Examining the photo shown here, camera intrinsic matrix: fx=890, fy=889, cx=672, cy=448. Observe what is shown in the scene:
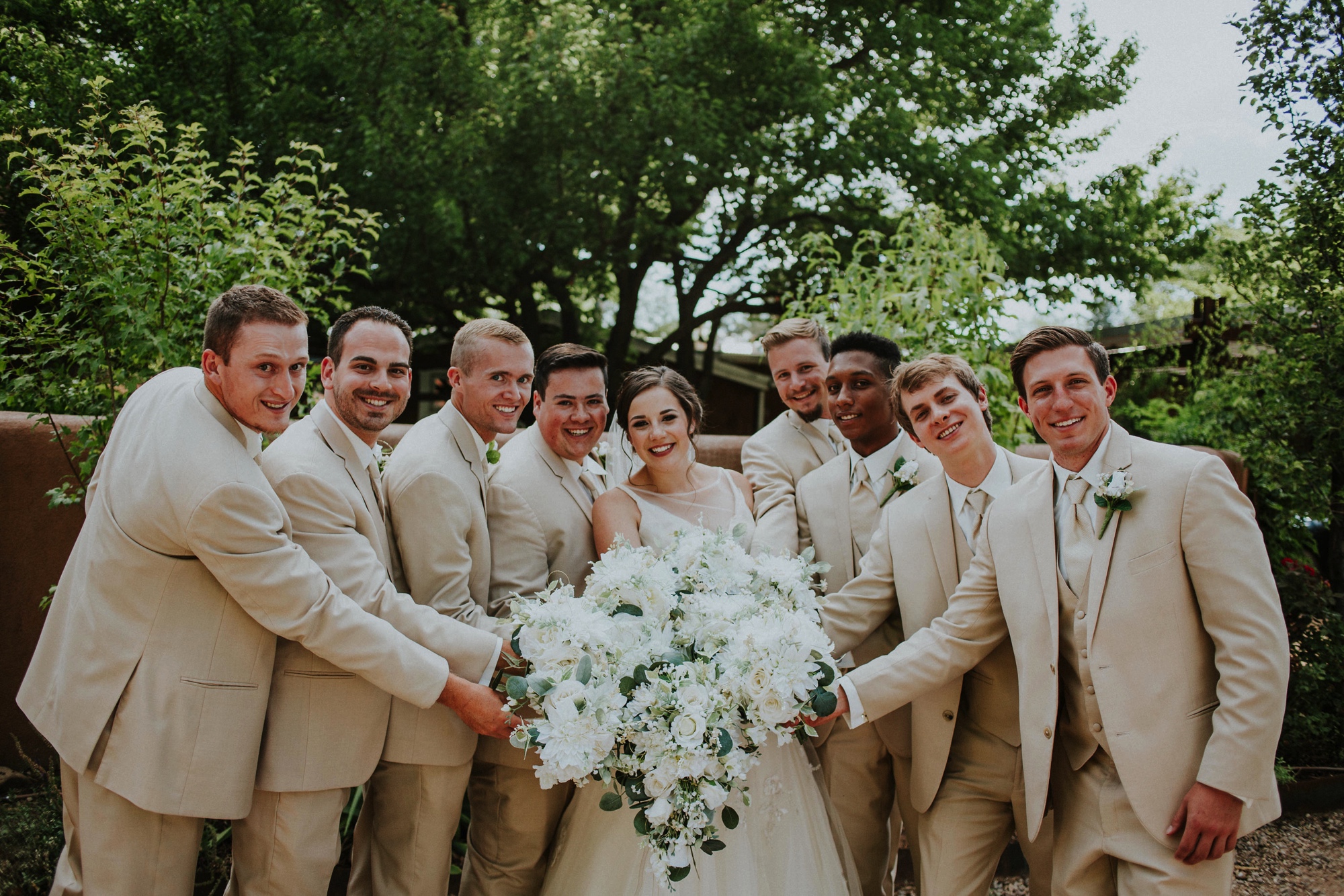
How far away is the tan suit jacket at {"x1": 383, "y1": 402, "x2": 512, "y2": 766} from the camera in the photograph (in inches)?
133

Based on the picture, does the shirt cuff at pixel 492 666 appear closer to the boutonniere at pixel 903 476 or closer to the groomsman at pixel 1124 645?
the groomsman at pixel 1124 645

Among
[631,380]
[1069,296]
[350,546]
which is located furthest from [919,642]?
[1069,296]

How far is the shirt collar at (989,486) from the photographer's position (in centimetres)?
367

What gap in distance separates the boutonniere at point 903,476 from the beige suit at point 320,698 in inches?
72.2

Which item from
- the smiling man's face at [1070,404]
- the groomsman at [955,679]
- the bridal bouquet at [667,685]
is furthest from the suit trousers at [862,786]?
the smiling man's face at [1070,404]

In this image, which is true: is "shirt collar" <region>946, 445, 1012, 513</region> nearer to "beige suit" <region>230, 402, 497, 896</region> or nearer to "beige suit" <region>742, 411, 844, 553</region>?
"beige suit" <region>742, 411, 844, 553</region>

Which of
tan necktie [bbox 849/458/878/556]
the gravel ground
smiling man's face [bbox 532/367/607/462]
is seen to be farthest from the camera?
the gravel ground

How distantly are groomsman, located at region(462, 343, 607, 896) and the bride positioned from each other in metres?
0.12

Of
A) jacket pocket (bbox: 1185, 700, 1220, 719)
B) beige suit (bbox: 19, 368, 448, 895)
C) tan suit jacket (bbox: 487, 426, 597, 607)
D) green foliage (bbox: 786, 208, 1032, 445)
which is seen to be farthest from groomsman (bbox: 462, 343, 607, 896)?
green foliage (bbox: 786, 208, 1032, 445)

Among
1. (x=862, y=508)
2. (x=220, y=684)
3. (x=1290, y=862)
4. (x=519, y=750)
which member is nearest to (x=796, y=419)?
(x=862, y=508)

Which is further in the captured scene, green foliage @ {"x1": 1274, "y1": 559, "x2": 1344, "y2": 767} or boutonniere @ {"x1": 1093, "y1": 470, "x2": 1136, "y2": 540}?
green foliage @ {"x1": 1274, "y1": 559, "x2": 1344, "y2": 767}

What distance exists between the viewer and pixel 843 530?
13.5 ft

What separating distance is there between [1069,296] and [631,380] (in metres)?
13.9

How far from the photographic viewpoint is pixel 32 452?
15.8ft
